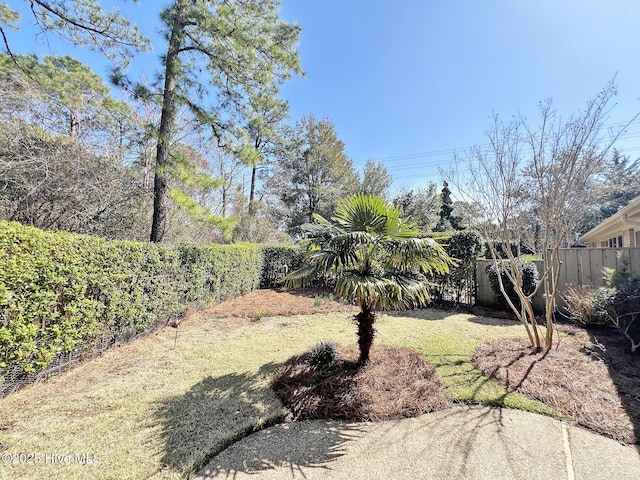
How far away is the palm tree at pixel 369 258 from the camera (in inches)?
127

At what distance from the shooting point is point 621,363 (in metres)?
3.89

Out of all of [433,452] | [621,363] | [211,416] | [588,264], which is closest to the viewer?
[433,452]

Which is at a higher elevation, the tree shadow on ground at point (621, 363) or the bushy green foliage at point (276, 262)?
the bushy green foliage at point (276, 262)

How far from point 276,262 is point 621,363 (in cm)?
1084

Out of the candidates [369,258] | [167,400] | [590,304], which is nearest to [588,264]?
[590,304]

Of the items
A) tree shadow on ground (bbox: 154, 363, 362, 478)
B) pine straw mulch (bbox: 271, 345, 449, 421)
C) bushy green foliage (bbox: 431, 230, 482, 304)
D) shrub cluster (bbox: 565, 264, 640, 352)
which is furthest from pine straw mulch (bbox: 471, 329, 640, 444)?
bushy green foliage (bbox: 431, 230, 482, 304)

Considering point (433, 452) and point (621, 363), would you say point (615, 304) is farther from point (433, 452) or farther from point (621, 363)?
point (433, 452)

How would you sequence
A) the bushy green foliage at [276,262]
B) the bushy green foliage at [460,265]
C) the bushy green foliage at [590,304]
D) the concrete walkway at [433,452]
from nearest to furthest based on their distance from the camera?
the concrete walkway at [433,452] → the bushy green foliage at [590,304] → the bushy green foliage at [460,265] → the bushy green foliage at [276,262]

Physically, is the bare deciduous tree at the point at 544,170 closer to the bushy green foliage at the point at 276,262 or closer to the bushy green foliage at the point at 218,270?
the bushy green foliage at the point at 218,270

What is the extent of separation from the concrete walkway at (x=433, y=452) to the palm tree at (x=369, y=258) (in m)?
1.25

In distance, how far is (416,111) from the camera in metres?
10.4

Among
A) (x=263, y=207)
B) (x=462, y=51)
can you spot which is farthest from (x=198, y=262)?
(x=263, y=207)

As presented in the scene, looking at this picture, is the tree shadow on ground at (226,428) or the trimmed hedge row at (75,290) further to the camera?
the trimmed hedge row at (75,290)

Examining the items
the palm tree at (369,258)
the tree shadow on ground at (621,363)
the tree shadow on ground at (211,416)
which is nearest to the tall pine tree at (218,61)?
the tree shadow on ground at (211,416)
